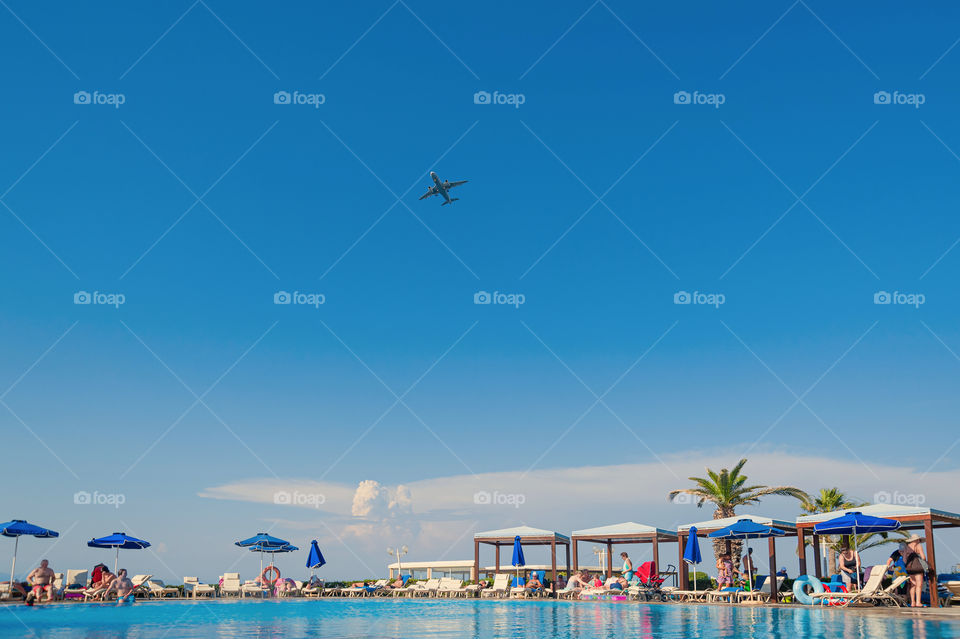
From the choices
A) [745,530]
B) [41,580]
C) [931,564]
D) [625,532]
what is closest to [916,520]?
[931,564]

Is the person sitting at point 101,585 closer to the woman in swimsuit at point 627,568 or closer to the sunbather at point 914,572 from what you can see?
the woman in swimsuit at point 627,568

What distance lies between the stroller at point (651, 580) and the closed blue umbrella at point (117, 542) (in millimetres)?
16964

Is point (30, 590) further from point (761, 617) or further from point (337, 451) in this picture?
point (761, 617)

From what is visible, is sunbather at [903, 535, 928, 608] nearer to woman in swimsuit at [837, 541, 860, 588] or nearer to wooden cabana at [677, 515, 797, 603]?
woman in swimsuit at [837, 541, 860, 588]

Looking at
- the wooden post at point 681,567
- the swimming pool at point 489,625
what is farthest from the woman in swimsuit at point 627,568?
the swimming pool at point 489,625

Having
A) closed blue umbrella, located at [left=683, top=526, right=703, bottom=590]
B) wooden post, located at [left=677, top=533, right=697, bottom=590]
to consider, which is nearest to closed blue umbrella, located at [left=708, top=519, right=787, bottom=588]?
closed blue umbrella, located at [left=683, top=526, right=703, bottom=590]

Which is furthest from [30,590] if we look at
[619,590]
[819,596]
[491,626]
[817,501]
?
[817,501]

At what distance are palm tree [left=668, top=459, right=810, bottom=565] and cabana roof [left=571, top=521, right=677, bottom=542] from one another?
16.1 ft

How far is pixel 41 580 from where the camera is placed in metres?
19.8

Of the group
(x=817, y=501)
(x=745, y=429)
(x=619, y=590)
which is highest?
(x=745, y=429)

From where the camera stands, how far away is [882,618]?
12.1 metres

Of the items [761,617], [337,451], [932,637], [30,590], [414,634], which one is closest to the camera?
[932,637]

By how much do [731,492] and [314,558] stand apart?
1791 cm

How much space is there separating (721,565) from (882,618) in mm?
10809
